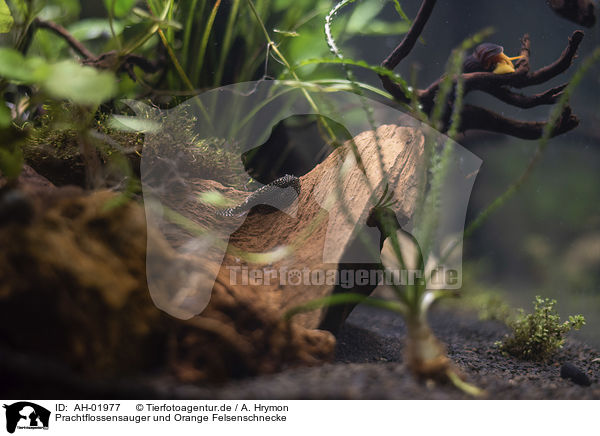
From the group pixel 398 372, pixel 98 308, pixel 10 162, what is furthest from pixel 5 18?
pixel 398 372

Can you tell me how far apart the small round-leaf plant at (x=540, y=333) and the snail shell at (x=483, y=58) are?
1.45 metres

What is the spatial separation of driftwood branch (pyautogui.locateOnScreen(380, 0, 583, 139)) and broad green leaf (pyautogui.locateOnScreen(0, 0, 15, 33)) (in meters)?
2.13

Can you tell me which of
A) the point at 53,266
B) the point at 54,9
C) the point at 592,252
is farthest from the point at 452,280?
the point at 54,9

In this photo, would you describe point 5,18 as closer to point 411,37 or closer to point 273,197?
point 273,197

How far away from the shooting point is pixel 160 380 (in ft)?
3.61

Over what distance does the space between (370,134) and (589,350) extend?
1.79 meters

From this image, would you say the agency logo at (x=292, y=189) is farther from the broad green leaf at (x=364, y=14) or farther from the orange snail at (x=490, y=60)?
the broad green leaf at (x=364, y=14)

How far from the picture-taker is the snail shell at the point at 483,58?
2.19m

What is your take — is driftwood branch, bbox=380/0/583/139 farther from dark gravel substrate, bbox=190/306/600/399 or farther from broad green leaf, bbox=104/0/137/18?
broad green leaf, bbox=104/0/137/18

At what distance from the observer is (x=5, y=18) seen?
2.05 m

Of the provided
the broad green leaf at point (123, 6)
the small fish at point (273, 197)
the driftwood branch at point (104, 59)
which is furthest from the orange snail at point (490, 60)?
the broad green leaf at point (123, 6)

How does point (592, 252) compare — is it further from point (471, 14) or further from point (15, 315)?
point (15, 315)

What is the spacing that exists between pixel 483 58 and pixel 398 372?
1.89 meters
